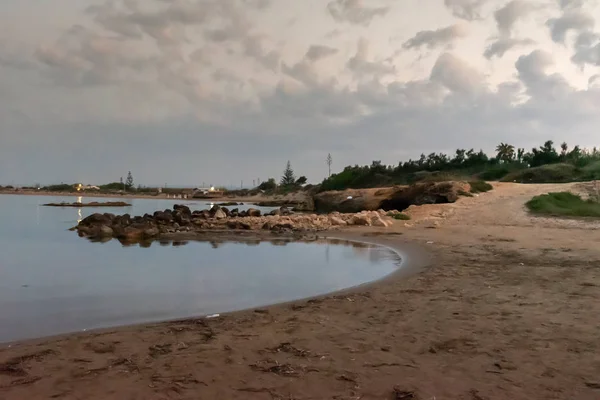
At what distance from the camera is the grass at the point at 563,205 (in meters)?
17.5

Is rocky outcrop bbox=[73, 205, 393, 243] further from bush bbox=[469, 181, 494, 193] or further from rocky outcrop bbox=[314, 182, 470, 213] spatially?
bush bbox=[469, 181, 494, 193]

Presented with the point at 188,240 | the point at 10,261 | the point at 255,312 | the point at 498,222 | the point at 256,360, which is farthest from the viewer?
the point at 498,222

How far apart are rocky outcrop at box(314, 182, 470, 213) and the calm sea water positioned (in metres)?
11.6

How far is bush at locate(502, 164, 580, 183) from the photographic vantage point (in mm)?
34706

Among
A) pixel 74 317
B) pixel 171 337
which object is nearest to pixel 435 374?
pixel 171 337

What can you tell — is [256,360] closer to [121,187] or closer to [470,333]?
[470,333]

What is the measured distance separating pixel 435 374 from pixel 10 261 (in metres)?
9.85

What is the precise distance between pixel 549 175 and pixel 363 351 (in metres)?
36.8

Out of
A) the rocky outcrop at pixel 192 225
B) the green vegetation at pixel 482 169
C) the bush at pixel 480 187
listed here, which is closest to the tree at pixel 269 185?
the green vegetation at pixel 482 169

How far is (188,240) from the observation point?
48.6 ft

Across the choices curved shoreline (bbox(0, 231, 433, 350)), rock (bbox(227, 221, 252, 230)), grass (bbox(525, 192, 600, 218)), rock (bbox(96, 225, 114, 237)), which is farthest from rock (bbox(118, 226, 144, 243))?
grass (bbox(525, 192, 600, 218))

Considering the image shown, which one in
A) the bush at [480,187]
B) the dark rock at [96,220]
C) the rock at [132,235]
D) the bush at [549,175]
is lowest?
the rock at [132,235]

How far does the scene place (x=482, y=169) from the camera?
46.5m

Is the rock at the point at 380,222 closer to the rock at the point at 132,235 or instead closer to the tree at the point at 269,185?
the rock at the point at 132,235
